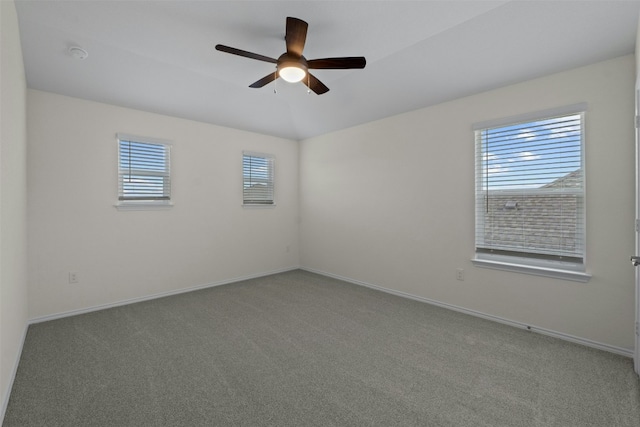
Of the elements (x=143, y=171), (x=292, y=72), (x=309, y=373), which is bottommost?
(x=309, y=373)

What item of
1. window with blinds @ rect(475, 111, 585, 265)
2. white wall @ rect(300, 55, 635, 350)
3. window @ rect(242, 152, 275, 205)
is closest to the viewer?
white wall @ rect(300, 55, 635, 350)

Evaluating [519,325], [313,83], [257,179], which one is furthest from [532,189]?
[257,179]

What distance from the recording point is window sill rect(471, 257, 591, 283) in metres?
2.71

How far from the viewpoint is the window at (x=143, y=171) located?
3.77m

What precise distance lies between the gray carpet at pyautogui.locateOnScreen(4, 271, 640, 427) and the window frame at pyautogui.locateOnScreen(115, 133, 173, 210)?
131 centimetres

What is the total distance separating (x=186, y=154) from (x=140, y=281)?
183cm

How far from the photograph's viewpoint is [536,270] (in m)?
2.93

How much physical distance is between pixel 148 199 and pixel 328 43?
2.99 m

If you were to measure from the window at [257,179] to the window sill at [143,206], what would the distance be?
122 centimetres

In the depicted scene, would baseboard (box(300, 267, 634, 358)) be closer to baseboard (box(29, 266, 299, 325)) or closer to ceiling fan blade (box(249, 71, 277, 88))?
baseboard (box(29, 266, 299, 325))

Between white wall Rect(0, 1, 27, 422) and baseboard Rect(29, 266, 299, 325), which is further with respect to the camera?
baseboard Rect(29, 266, 299, 325)

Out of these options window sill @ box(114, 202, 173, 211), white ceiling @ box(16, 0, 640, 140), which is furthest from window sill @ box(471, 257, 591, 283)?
window sill @ box(114, 202, 173, 211)

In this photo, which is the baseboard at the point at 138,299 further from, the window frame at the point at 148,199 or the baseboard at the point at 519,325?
the baseboard at the point at 519,325

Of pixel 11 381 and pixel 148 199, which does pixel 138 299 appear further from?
pixel 11 381
